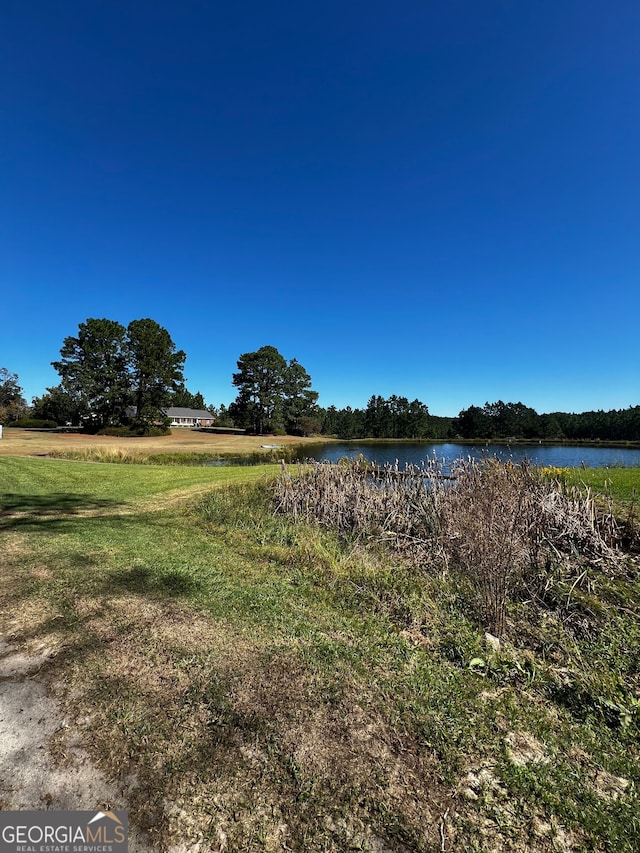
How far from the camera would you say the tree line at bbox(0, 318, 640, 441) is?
42.5 meters

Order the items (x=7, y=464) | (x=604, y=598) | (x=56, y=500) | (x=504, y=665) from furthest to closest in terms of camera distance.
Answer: (x=7, y=464) → (x=56, y=500) → (x=604, y=598) → (x=504, y=665)

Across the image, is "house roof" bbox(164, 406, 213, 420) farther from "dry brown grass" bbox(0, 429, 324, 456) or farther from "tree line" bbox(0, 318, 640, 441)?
"dry brown grass" bbox(0, 429, 324, 456)

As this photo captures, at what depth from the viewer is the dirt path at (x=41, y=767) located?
1.70m

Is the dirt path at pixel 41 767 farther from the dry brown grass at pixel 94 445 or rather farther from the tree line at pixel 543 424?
the tree line at pixel 543 424

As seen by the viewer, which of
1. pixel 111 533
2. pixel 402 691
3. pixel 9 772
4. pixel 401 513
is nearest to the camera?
pixel 9 772

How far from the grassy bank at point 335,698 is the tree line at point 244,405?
42.6 m

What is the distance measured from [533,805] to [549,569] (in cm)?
415

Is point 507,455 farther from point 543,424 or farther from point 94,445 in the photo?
point 543,424

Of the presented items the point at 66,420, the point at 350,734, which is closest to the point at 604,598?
the point at 350,734

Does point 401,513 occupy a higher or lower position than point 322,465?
lower

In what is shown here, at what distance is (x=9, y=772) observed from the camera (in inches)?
72.1

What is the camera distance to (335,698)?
251cm

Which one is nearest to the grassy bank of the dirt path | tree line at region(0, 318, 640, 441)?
the dirt path

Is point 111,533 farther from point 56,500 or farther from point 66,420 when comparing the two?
point 66,420
